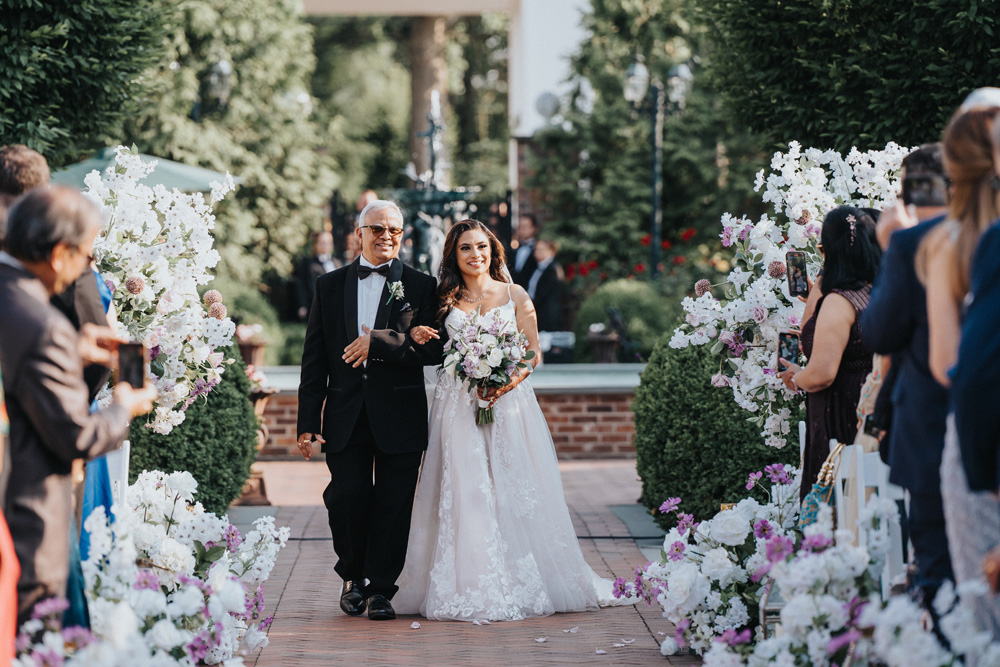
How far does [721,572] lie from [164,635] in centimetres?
228

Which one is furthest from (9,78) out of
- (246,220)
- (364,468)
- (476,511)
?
(246,220)

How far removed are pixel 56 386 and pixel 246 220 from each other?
1469cm

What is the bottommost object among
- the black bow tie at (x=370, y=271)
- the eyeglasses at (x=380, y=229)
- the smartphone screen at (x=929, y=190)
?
the black bow tie at (x=370, y=271)

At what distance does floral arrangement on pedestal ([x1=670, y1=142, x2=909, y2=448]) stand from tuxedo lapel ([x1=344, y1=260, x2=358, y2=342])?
5.17 ft

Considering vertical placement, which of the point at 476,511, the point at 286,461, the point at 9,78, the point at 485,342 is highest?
the point at 9,78

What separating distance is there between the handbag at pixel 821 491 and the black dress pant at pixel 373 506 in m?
2.00

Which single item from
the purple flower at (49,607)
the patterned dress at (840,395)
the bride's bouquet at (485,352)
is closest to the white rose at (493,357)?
the bride's bouquet at (485,352)

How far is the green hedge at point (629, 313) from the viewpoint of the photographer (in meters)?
13.5

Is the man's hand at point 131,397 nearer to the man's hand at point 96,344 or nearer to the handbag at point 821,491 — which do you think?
the man's hand at point 96,344

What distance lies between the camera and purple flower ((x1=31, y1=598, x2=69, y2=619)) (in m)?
2.93

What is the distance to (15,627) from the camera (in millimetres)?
2990

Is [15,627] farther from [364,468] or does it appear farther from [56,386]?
[364,468]

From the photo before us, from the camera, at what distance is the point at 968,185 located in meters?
2.95

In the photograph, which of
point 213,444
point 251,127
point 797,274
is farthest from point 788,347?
point 251,127
